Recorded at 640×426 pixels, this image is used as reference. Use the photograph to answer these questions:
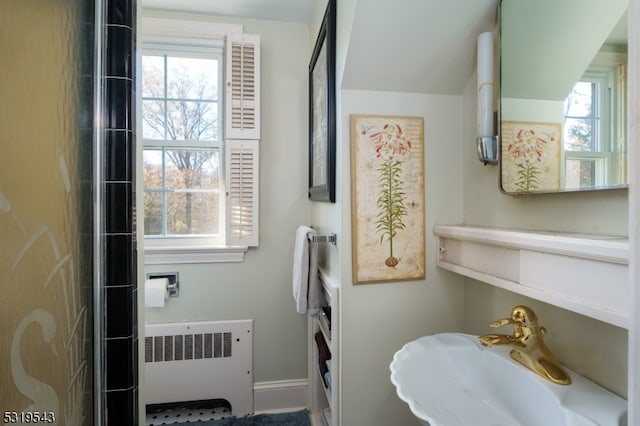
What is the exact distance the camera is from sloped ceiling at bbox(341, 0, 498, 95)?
98cm

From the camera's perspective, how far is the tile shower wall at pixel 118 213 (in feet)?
2.89

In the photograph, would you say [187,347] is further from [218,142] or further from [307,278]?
[218,142]

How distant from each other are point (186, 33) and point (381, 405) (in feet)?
6.70

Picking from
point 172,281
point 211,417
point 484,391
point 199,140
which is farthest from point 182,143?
point 484,391

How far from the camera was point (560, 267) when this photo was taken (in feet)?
2.23

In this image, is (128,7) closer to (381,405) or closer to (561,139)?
(561,139)

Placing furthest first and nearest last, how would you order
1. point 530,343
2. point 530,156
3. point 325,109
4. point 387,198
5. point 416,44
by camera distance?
point 325,109, point 387,198, point 416,44, point 530,156, point 530,343

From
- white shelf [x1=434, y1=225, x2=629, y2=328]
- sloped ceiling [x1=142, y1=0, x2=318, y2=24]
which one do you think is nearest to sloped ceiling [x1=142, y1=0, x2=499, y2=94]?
white shelf [x1=434, y1=225, x2=629, y2=328]

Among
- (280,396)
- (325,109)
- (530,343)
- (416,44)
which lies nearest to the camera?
(530,343)

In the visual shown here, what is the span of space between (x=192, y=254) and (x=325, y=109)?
1099 millimetres

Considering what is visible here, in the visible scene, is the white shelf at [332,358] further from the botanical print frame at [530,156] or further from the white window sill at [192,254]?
the botanical print frame at [530,156]

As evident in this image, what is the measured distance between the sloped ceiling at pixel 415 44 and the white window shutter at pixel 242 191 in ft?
2.72

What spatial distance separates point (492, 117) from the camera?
1012 millimetres

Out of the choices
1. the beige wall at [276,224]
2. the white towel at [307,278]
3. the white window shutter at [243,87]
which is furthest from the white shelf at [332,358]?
the white window shutter at [243,87]
